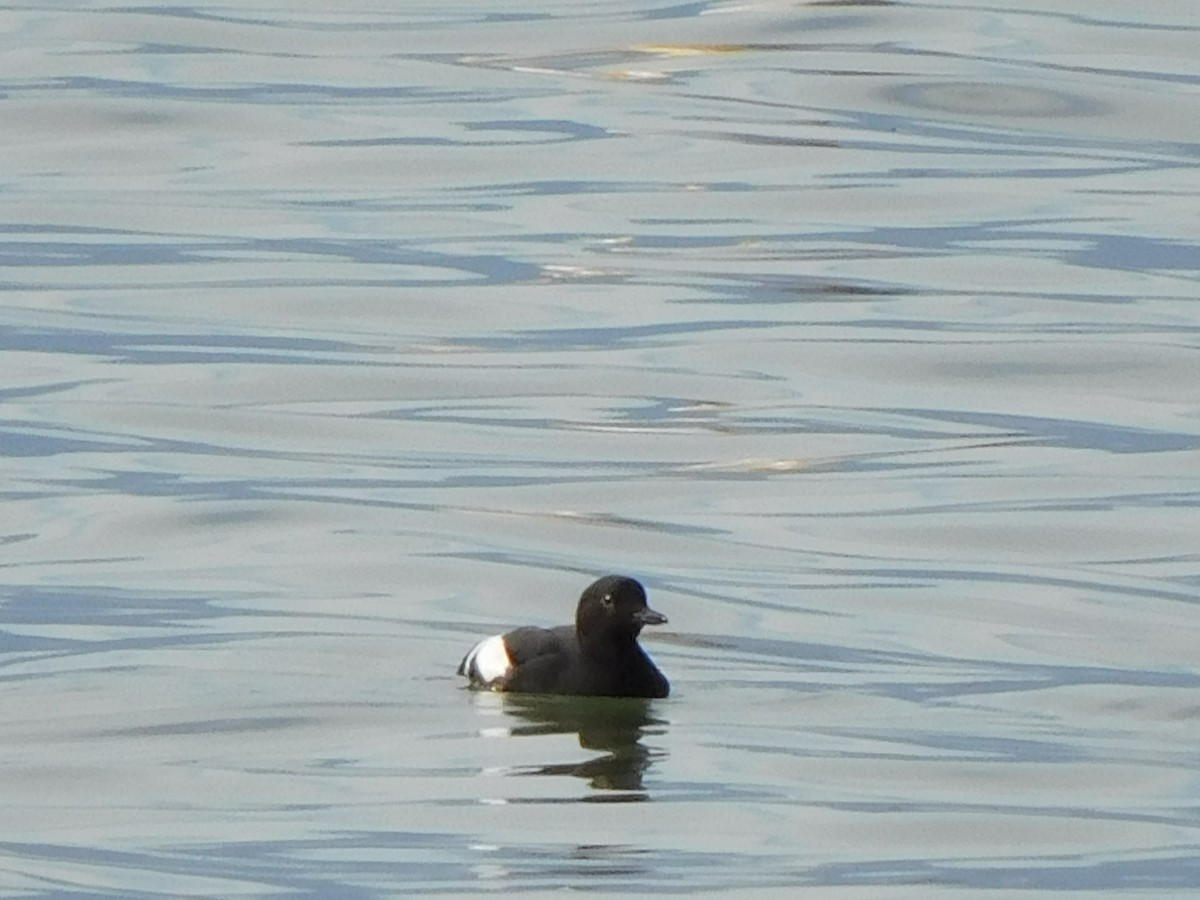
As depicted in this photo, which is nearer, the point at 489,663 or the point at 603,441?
the point at 489,663

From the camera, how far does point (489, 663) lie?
11586 millimetres

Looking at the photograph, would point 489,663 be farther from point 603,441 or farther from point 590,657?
point 603,441

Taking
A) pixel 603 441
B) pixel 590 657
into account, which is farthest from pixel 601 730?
pixel 603 441

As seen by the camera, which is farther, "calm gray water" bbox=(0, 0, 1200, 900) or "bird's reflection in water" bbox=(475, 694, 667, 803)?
"bird's reflection in water" bbox=(475, 694, 667, 803)

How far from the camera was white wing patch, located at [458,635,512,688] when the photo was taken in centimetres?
1155

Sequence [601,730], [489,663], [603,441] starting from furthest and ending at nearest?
[603,441] < [489,663] < [601,730]

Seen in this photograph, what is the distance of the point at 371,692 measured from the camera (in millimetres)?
11375

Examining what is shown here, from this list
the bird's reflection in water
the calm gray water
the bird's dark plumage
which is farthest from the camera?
the bird's dark plumage

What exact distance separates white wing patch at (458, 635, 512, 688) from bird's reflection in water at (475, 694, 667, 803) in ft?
0.40

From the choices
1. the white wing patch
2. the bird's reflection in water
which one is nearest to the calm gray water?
the bird's reflection in water

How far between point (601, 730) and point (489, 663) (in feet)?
1.73

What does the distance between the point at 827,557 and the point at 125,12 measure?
17.4 meters

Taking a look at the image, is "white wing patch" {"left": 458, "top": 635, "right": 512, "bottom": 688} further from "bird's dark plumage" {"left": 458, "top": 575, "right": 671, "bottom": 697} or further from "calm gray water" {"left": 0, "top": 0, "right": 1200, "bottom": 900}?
"calm gray water" {"left": 0, "top": 0, "right": 1200, "bottom": 900}

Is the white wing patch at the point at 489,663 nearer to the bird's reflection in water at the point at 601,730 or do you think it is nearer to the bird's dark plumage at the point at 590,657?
the bird's dark plumage at the point at 590,657
